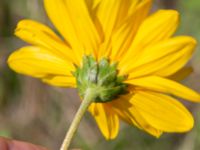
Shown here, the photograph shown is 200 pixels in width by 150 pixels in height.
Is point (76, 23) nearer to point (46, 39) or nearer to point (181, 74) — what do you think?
point (46, 39)

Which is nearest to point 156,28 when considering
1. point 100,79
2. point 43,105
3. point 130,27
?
point 130,27

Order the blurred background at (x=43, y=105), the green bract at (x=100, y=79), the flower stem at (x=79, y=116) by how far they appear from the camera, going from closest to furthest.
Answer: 1. the flower stem at (x=79, y=116)
2. the green bract at (x=100, y=79)
3. the blurred background at (x=43, y=105)

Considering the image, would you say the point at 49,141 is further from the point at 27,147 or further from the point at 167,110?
the point at 167,110

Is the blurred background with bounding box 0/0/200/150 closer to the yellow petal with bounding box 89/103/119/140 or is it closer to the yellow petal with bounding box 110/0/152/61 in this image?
the yellow petal with bounding box 89/103/119/140

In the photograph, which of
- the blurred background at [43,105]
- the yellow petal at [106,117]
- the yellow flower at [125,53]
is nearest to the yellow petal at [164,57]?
the yellow flower at [125,53]

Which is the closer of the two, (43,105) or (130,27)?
(130,27)

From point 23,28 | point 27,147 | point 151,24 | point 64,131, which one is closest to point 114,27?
point 151,24

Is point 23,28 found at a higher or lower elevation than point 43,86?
higher

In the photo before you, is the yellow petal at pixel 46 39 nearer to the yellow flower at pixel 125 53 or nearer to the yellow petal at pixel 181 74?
the yellow flower at pixel 125 53
